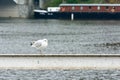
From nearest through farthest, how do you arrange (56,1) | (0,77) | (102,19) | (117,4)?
1. (0,77)
2. (102,19)
3. (117,4)
4. (56,1)

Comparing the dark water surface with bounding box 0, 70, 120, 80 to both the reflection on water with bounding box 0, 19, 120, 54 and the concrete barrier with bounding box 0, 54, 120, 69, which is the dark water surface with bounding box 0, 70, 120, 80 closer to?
the concrete barrier with bounding box 0, 54, 120, 69

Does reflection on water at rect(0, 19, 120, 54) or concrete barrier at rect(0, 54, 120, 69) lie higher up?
concrete barrier at rect(0, 54, 120, 69)

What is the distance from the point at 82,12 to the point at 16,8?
59.7 ft

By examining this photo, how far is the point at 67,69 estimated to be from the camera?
30.9m

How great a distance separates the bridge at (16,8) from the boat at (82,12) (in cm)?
291

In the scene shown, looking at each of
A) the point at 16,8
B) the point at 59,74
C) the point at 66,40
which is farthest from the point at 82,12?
the point at 59,74

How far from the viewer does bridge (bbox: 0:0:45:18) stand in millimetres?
145825

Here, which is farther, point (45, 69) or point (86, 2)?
point (86, 2)

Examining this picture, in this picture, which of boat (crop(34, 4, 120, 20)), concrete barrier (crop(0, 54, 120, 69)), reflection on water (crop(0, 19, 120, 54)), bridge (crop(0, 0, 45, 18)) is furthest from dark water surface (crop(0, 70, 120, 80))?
bridge (crop(0, 0, 45, 18))

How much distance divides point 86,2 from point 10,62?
122 m

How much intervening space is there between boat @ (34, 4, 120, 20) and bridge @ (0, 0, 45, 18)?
114 inches

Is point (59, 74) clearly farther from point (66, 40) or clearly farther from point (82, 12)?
point (82, 12)

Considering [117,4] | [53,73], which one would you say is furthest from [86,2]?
[53,73]

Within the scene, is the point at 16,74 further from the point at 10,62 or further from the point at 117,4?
the point at 117,4
